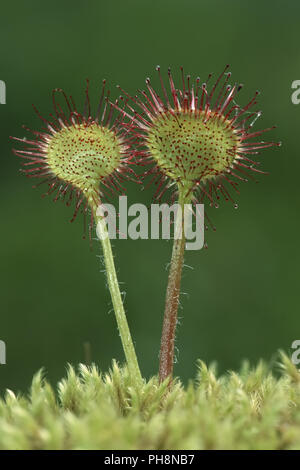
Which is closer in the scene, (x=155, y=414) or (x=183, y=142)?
(x=155, y=414)

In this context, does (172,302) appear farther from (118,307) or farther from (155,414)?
(155,414)

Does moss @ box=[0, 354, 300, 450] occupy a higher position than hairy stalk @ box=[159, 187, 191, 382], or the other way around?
hairy stalk @ box=[159, 187, 191, 382]

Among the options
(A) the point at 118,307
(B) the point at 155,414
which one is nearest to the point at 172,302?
(A) the point at 118,307

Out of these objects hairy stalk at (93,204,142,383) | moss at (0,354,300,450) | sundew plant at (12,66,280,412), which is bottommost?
moss at (0,354,300,450)

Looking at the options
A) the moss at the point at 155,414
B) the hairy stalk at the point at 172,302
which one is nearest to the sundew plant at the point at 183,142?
the hairy stalk at the point at 172,302

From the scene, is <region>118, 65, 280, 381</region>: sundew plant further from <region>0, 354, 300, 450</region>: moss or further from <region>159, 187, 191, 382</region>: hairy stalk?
<region>0, 354, 300, 450</region>: moss

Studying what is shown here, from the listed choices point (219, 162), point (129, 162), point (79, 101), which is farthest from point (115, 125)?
point (79, 101)

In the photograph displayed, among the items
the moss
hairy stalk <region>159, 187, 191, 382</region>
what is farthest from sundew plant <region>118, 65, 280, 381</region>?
the moss
